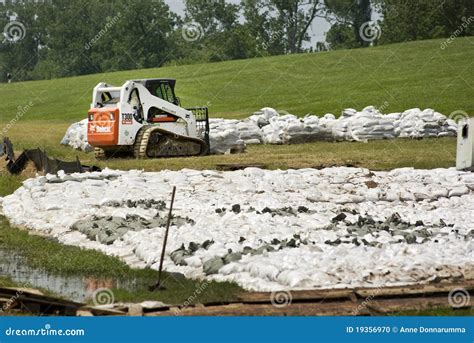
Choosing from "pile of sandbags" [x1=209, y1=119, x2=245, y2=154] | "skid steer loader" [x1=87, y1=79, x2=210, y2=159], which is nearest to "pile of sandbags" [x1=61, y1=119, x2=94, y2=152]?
"skid steer loader" [x1=87, y1=79, x2=210, y2=159]

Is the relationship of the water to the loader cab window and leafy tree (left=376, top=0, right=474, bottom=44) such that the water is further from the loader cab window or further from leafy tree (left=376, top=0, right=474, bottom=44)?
leafy tree (left=376, top=0, right=474, bottom=44)

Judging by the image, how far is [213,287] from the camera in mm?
12602

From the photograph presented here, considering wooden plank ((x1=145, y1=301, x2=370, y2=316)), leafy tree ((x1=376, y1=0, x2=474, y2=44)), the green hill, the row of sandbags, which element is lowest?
wooden plank ((x1=145, y1=301, x2=370, y2=316))

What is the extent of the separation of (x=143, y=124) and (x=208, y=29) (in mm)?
66276

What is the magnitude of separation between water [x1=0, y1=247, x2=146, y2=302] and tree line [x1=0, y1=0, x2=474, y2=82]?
197 ft

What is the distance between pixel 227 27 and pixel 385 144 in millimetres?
61611

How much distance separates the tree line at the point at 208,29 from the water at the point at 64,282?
6011 centimetres

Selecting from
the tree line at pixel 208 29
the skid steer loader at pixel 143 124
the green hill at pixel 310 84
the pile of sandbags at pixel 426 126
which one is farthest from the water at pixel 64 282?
the tree line at pixel 208 29

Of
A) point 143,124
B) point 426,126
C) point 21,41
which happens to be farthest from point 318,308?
point 21,41

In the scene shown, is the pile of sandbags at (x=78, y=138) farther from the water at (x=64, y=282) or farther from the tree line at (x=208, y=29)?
the tree line at (x=208, y=29)

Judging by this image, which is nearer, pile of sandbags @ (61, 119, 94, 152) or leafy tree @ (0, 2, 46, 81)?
pile of sandbags @ (61, 119, 94, 152)

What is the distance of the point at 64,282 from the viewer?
13711 millimetres

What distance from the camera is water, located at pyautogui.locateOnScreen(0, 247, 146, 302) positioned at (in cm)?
1293

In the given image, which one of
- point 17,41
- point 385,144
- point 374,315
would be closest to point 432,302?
point 374,315
